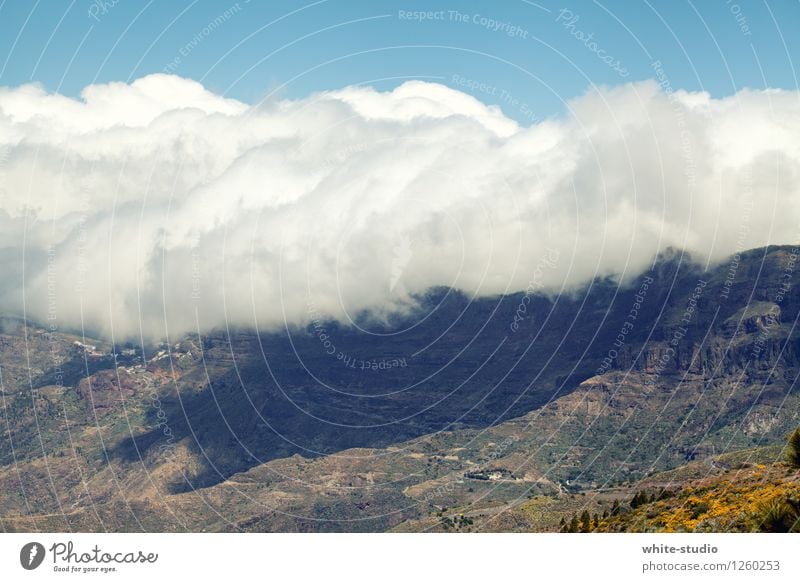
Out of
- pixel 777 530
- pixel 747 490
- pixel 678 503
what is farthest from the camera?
pixel 678 503
